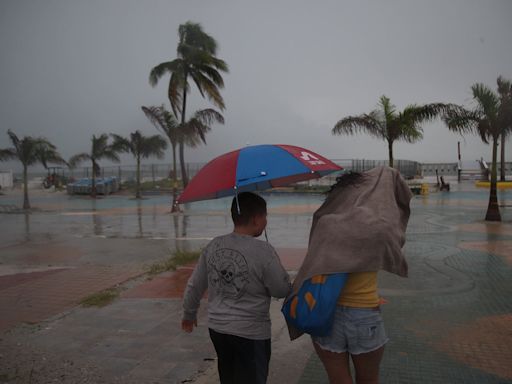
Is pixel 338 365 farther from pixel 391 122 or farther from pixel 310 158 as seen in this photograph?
pixel 391 122

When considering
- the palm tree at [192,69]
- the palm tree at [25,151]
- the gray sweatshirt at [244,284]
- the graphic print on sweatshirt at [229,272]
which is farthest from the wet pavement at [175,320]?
the palm tree at [25,151]

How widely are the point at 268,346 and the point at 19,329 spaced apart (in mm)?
3523

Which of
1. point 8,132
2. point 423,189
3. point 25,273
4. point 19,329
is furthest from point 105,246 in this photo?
point 423,189

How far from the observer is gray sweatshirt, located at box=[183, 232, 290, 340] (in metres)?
2.38

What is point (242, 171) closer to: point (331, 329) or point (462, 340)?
point (331, 329)

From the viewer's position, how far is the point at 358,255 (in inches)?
82.6

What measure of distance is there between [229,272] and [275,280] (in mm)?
244

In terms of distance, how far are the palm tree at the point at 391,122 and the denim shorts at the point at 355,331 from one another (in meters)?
12.5

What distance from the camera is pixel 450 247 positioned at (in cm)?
922

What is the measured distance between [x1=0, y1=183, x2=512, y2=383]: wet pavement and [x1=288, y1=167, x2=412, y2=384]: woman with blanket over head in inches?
57.9

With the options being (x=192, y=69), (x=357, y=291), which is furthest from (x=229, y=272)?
(x=192, y=69)

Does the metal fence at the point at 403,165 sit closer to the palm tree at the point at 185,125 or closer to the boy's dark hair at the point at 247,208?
the palm tree at the point at 185,125

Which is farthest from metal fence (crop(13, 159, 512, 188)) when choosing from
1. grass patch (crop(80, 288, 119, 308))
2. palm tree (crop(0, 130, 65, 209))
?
grass patch (crop(80, 288, 119, 308))

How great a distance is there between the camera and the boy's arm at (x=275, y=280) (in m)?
2.37
